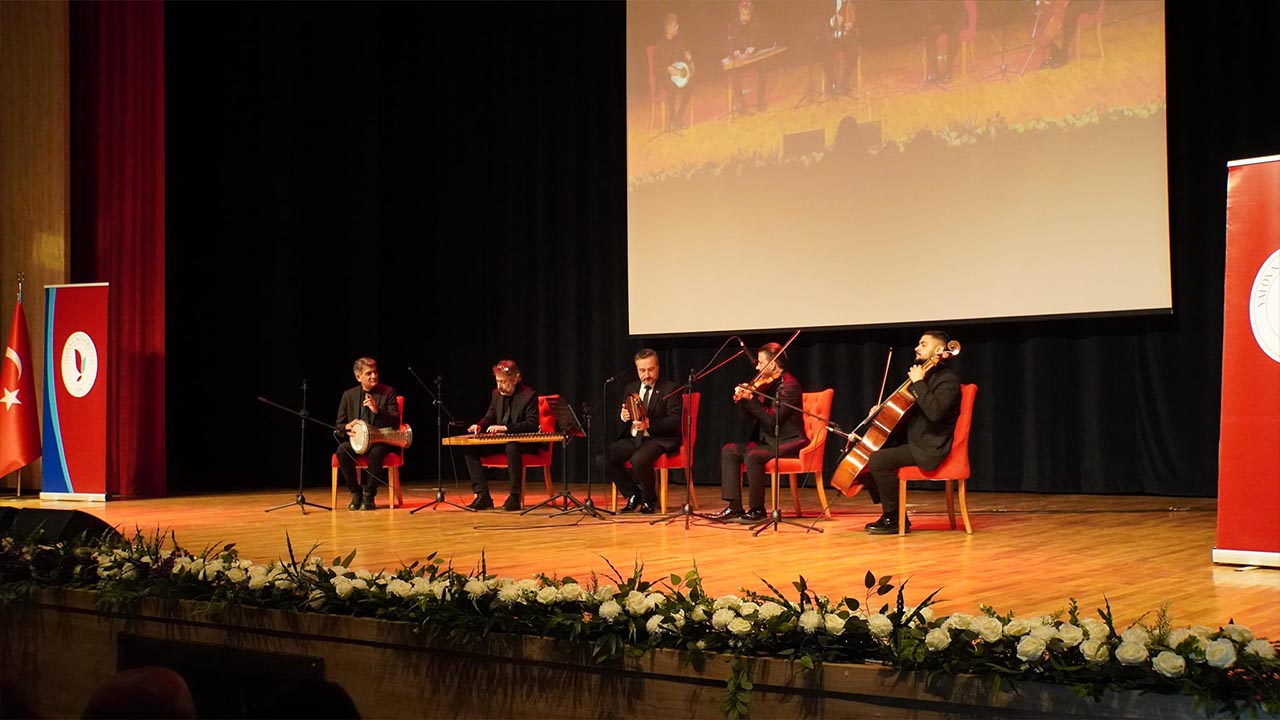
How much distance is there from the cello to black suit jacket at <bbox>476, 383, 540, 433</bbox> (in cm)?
228

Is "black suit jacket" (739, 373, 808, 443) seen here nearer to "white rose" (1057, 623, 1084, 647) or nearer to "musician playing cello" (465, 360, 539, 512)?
"musician playing cello" (465, 360, 539, 512)

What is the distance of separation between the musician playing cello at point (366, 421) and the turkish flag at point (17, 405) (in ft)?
8.31

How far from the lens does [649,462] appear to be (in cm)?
749

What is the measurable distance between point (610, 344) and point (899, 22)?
12.3 feet

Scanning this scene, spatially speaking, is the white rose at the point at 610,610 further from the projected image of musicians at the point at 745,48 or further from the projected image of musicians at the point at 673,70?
the projected image of musicians at the point at 673,70

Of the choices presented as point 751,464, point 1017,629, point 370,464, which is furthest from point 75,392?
point 1017,629

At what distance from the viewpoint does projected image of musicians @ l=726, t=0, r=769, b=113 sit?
8.87 m

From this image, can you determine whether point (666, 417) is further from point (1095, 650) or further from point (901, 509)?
point (1095, 650)

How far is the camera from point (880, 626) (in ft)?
9.32

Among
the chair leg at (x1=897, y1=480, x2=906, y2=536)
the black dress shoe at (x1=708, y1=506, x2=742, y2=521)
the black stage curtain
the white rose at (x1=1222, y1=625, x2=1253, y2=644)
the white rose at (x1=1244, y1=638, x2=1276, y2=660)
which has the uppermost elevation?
the black stage curtain

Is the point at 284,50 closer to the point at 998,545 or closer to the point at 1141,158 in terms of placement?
the point at 1141,158

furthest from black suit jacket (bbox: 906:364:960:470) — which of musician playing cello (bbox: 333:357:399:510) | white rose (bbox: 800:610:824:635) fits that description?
musician playing cello (bbox: 333:357:399:510)

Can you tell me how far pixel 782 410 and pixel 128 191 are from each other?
561cm

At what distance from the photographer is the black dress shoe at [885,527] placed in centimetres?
616
